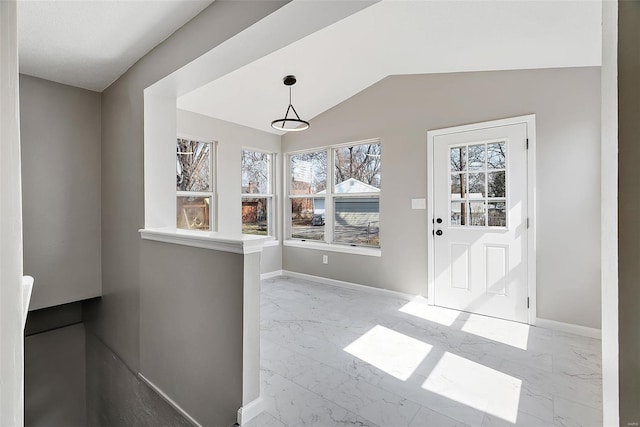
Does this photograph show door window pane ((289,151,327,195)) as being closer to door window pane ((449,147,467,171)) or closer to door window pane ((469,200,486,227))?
door window pane ((449,147,467,171))

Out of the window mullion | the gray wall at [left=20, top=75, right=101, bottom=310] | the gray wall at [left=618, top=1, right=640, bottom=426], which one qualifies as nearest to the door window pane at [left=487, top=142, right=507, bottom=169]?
the window mullion

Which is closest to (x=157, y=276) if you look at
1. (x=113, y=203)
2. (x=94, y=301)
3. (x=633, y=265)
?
(x=113, y=203)

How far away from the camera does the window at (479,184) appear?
3.03 meters

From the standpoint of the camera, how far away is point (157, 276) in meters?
2.29

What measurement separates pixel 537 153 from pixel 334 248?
2610 millimetres

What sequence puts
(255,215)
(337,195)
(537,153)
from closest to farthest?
(537,153) < (337,195) < (255,215)

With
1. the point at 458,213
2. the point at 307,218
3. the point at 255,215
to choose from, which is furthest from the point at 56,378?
the point at 458,213

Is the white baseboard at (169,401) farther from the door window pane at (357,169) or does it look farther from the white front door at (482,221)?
the door window pane at (357,169)

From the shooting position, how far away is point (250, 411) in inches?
66.9

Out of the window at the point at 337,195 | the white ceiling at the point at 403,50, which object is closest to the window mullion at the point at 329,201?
the window at the point at 337,195

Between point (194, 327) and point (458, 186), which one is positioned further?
point (458, 186)

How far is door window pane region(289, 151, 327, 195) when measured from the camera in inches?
182

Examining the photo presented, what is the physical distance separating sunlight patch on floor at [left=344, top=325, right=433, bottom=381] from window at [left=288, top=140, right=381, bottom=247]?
1.59m

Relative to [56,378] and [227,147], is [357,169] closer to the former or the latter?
[227,147]
